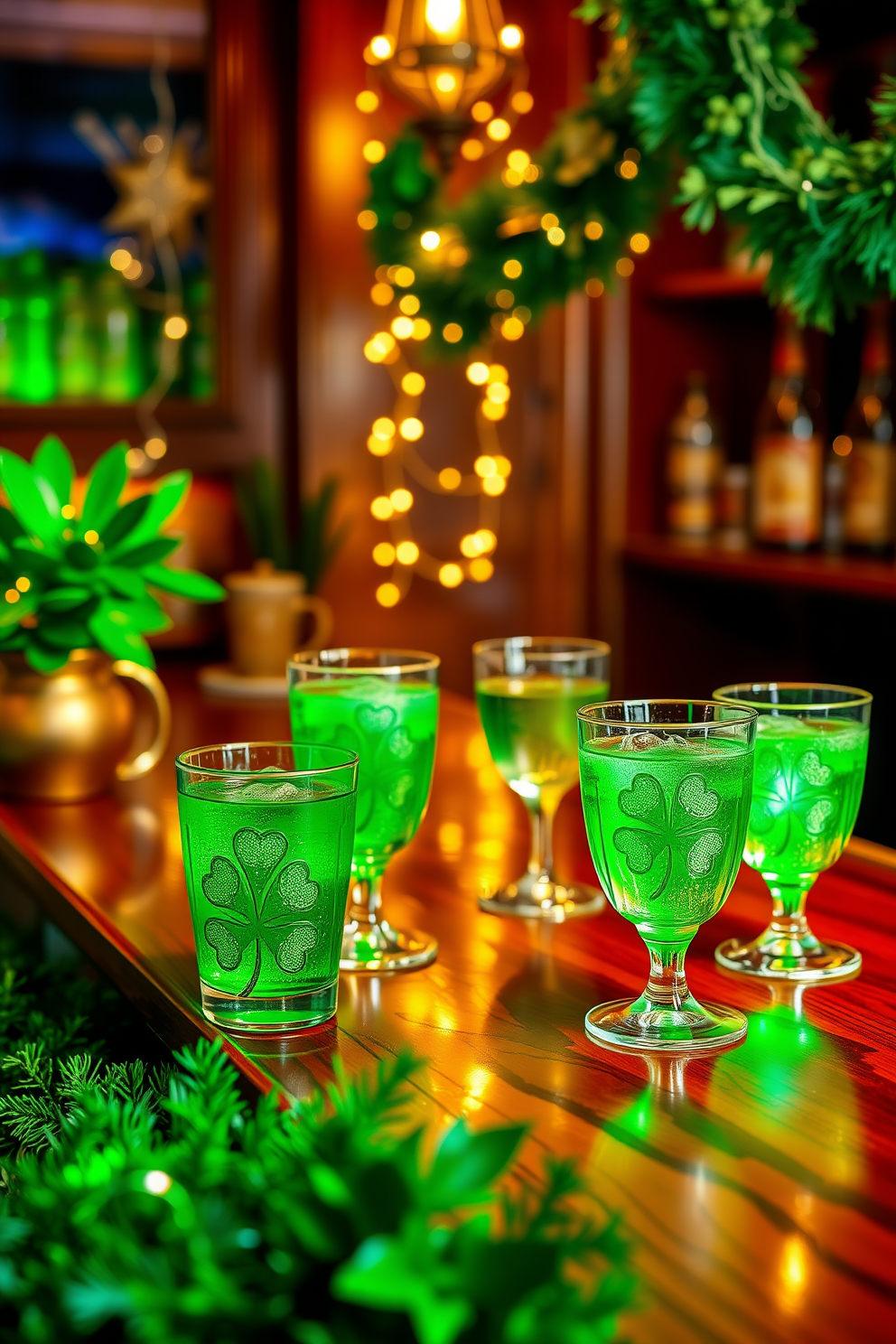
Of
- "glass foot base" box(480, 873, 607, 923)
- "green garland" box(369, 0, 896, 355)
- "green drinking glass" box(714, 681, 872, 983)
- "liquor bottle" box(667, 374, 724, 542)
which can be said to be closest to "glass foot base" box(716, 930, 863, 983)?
"green drinking glass" box(714, 681, 872, 983)

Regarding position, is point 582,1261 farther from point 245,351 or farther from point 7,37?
point 7,37

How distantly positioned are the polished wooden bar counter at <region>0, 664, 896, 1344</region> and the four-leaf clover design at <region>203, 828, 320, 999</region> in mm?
50

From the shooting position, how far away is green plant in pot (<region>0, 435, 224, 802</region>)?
122cm

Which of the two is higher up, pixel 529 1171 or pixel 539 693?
pixel 539 693

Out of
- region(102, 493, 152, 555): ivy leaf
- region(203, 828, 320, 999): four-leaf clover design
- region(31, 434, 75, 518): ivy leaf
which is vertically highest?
region(31, 434, 75, 518): ivy leaf

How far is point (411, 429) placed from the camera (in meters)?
2.48

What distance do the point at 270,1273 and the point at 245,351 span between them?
2088 mm

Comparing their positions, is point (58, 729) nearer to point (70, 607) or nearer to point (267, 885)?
point (70, 607)

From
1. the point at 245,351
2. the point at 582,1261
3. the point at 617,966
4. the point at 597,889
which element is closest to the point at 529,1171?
the point at 582,1261

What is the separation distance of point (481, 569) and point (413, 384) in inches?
13.5

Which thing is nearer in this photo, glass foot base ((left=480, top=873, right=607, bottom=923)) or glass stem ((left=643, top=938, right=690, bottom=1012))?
glass stem ((left=643, top=938, right=690, bottom=1012))

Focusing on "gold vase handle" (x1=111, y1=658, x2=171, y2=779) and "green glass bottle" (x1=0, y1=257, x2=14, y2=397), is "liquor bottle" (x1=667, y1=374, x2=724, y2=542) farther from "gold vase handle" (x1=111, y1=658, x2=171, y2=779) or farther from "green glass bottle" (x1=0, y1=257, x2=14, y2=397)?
"gold vase handle" (x1=111, y1=658, x2=171, y2=779)

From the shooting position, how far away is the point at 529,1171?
1.88 feet

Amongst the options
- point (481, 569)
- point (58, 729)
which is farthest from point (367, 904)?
point (481, 569)
